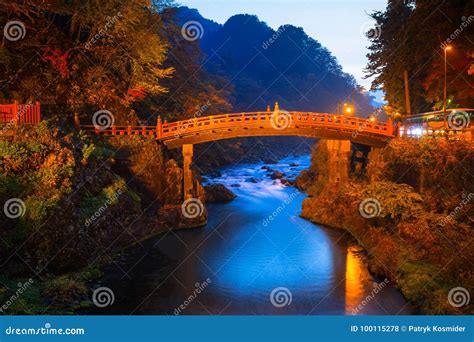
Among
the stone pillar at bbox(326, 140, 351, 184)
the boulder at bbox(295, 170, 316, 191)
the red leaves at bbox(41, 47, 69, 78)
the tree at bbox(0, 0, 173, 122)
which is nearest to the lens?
the tree at bbox(0, 0, 173, 122)

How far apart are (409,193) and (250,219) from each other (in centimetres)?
1219

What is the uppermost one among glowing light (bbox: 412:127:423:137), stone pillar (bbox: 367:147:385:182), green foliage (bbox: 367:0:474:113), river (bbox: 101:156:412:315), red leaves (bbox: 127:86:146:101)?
green foliage (bbox: 367:0:474:113)

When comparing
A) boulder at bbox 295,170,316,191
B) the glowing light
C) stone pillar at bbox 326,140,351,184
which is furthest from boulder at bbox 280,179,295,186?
the glowing light

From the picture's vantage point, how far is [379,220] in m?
21.3

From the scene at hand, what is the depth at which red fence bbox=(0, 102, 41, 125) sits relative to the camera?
1838cm

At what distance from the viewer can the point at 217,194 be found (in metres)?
34.5

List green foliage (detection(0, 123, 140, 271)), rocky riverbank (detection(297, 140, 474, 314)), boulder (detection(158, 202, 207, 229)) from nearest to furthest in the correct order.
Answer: rocky riverbank (detection(297, 140, 474, 314)) → green foliage (detection(0, 123, 140, 271)) → boulder (detection(158, 202, 207, 229))

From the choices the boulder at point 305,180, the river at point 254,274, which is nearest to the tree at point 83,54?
the river at point 254,274

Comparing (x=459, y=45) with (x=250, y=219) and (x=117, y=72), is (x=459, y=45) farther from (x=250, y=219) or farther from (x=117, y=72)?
(x=117, y=72)

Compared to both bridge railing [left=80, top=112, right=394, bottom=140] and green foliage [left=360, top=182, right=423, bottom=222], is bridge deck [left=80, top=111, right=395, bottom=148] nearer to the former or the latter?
bridge railing [left=80, top=112, right=394, bottom=140]

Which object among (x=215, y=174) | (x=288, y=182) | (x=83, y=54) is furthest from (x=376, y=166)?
(x=215, y=174)

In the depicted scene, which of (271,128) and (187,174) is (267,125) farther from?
(187,174)

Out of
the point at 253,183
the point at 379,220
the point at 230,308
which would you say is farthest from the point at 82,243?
the point at 253,183

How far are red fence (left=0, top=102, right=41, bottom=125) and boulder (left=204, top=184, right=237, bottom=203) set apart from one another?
56.4 feet
